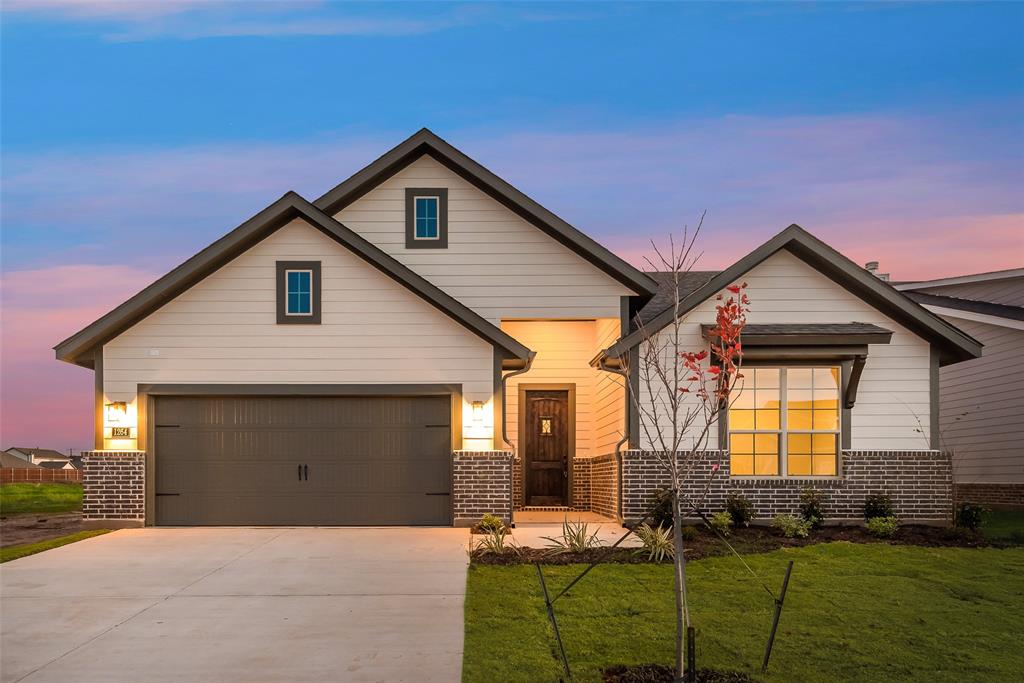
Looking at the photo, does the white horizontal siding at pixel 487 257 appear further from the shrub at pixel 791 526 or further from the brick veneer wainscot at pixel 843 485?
the shrub at pixel 791 526

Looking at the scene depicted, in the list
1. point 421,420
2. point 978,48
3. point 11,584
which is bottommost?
point 11,584

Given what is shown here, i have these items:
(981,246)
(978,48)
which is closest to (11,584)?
(978,48)

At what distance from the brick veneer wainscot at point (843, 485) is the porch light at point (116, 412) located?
820cm

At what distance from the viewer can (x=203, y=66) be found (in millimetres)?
20188

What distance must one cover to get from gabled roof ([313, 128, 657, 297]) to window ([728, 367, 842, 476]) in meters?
2.70

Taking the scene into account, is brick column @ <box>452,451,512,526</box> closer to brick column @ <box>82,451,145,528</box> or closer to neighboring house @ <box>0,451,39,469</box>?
brick column @ <box>82,451,145,528</box>

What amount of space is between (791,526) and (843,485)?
1.72m

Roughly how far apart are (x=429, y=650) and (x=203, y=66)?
49.7 ft

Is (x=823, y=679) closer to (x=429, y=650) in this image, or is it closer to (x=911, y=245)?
(x=429, y=650)

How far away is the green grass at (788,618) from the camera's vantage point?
27.2 ft

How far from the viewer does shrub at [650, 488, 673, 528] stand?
15.1m

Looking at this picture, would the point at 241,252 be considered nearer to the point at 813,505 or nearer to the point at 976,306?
the point at 813,505

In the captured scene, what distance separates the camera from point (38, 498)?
27.4 m

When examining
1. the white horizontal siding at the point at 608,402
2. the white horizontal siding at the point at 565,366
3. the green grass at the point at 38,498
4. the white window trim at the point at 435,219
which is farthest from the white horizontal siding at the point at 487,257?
the green grass at the point at 38,498
